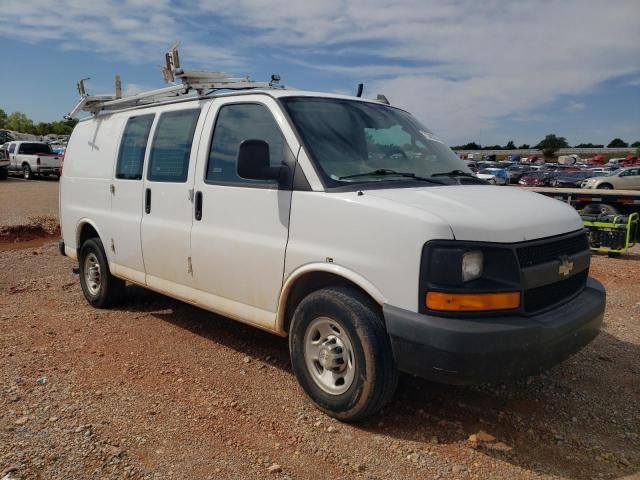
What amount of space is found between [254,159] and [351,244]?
34.4 inches

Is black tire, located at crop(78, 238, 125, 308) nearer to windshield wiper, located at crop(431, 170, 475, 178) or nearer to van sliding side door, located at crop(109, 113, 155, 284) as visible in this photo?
van sliding side door, located at crop(109, 113, 155, 284)

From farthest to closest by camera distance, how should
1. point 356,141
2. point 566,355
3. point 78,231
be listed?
point 78,231, point 356,141, point 566,355

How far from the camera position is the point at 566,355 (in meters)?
3.36

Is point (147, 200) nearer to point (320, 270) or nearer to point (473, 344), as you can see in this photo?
point (320, 270)

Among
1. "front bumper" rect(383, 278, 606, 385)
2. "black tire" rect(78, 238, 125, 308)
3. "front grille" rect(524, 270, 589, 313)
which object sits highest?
"front grille" rect(524, 270, 589, 313)

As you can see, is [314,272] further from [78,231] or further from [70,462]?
[78,231]

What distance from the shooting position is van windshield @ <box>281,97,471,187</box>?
370cm

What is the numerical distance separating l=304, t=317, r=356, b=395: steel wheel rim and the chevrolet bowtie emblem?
1.39 meters

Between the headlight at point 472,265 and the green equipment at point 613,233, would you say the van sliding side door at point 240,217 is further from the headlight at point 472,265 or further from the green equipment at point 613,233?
the green equipment at point 613,233

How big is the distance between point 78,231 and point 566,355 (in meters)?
5.21

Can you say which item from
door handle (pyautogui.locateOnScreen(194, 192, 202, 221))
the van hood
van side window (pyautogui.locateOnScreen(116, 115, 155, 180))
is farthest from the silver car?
door handle (pyautogui.locateOnScreen(194, 192, 202, 221))

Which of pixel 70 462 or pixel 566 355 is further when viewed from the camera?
pixel 566 355

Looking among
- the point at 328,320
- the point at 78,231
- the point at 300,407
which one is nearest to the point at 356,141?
the point at 328,320

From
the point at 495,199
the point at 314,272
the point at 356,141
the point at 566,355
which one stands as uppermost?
the point at 356,141
